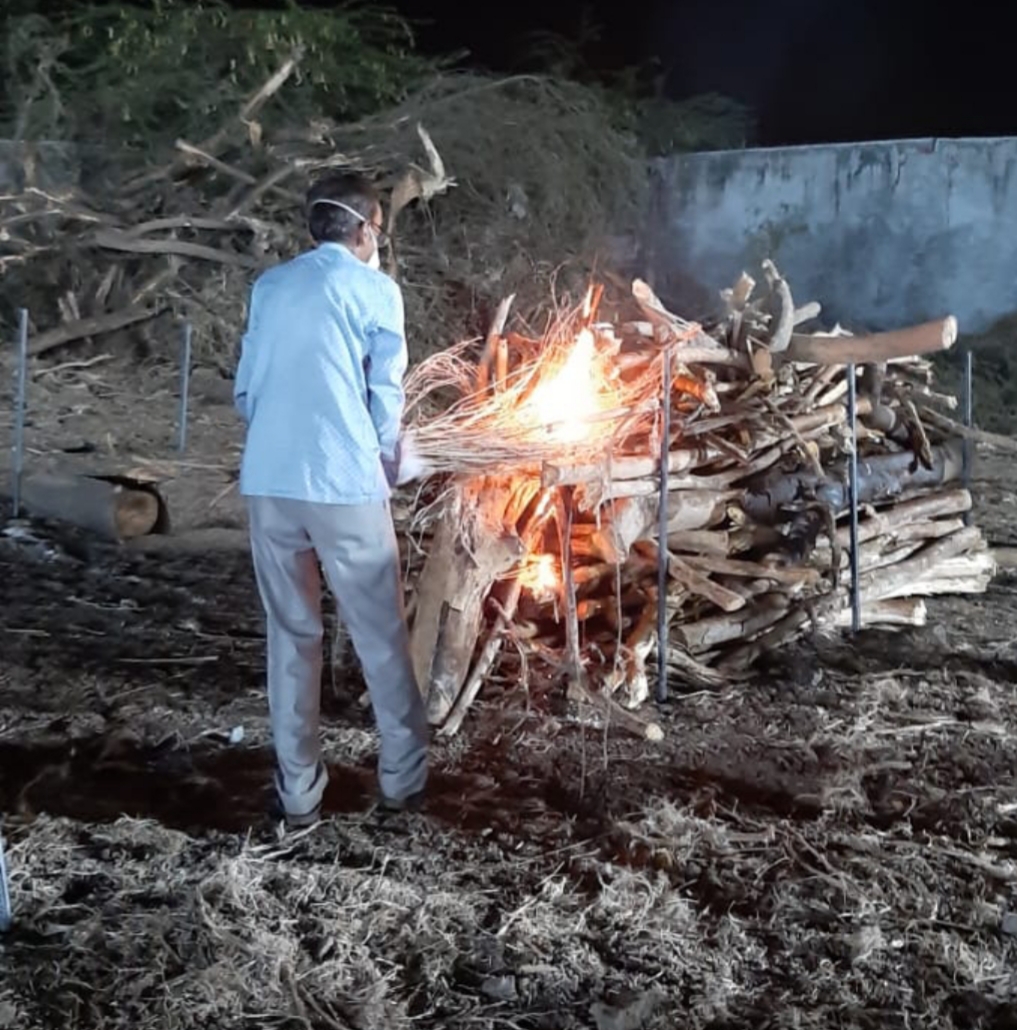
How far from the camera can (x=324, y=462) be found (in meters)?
3.62

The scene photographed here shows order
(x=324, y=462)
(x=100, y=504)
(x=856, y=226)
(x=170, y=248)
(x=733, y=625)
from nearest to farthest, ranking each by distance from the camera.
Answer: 1. (x=324, y=462)
2. (x=733, y=625)
3. (x=100, y=504)
4. (x=170, y=248)
5. (x=856, y=226)

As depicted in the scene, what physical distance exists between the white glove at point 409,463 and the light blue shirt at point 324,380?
288 millimetres

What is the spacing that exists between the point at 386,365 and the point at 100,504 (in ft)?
15.1

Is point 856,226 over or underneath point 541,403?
over

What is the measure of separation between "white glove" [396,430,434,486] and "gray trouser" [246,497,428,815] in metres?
0.29

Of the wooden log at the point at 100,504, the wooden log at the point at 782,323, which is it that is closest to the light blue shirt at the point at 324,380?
the wooden log at the point at 782,323

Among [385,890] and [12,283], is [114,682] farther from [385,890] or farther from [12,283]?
[12,283]

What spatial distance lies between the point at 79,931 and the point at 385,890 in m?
0.80

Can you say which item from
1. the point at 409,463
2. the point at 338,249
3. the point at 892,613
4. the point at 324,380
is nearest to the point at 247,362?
the point at 324,380

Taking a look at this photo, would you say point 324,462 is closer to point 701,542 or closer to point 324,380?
point 324,380

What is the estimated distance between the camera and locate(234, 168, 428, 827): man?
3631 millimetres

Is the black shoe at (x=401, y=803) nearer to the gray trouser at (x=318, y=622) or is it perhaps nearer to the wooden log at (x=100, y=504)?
the gray trouser at (x=318, y=622)

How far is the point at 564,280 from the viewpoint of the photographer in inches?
482

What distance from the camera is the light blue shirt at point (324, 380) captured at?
143 inches
